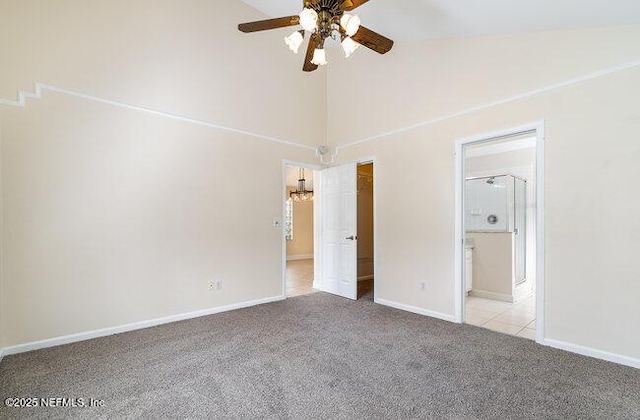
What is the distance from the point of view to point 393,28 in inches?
149

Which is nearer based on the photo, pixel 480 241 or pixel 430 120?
pixel 430 120

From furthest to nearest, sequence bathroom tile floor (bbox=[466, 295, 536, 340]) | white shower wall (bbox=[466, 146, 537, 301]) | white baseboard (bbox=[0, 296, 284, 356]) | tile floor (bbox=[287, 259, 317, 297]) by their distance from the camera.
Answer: white shower wall (bbox=[466, 146, 537, 301]) < tile floor (bbox=[287, 259, 317, 297]) < bathroom tile floor (bbox=[466, 295, 536, 340]) < white baseboard (bbox=[0, 296, 284, 356])

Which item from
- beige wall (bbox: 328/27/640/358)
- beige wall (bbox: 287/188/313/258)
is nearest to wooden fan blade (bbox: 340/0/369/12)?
beige wall (bbox: 328/27/640/358)

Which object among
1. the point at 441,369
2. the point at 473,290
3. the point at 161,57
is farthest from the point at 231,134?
the point at 473,290

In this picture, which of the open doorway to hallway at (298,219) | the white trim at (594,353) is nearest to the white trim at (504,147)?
the white trim at (594,353)

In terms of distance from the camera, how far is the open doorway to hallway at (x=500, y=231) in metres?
4.53

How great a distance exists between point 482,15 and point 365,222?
12.9ft

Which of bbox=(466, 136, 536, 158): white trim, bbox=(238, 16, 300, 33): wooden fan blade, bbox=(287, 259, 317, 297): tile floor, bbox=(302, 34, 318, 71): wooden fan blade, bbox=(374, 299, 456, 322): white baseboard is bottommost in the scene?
bbox=(287, 259, 317, 297): tile floor

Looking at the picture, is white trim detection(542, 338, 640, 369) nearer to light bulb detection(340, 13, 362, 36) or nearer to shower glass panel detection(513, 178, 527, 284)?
shower glass panel detection(513, 178, 527, 284)

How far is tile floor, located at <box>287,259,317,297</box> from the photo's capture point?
17.0 feet

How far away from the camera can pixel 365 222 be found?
610 cm

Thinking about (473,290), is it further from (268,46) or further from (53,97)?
(53,97)

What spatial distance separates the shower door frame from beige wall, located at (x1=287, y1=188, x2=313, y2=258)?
6.87m

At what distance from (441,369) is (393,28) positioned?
388cm
